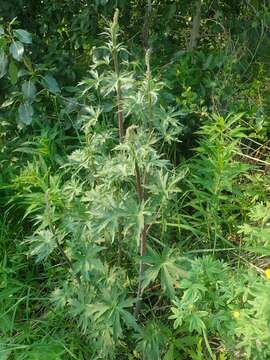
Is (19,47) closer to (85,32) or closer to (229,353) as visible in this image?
(85,32)

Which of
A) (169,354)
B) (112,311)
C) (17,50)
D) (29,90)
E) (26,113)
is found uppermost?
(17,50)

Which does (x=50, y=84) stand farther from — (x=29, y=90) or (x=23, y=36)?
(x=23, y=36)

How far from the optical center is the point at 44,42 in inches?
127

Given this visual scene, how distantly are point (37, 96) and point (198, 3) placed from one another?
1.10m

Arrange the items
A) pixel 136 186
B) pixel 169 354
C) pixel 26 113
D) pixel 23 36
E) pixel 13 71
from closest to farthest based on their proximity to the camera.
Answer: pixel 136 186
pixel 169 354
pixel 23 36
pixel 13 71
pixel 26 113

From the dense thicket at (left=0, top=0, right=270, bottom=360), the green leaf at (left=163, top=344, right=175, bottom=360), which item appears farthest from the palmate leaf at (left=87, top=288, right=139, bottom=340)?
the green leaf at (left=163, top=344, right=175, bottom=360)

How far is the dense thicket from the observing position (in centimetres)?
193

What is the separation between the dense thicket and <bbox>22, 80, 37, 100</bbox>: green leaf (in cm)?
1

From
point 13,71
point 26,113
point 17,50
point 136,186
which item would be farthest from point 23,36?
point 136,186

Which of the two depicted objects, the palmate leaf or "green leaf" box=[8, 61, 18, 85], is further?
"green leaf" box=[8, 61, 18, 85]

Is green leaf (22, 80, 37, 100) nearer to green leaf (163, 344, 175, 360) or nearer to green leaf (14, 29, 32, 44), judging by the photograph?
green leaf (14, 29, 32, 44)

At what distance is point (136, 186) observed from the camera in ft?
6.50

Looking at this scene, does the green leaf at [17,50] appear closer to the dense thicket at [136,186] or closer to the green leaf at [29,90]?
the dense thicket at [136,186]

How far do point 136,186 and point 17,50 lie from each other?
0.95m
